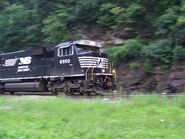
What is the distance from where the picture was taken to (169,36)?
2398 centimetres

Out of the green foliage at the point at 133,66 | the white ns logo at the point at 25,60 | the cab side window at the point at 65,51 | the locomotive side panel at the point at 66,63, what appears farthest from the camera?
the white ns logo at the point at 25,60

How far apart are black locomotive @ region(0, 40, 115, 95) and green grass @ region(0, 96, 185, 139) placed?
20.2ft

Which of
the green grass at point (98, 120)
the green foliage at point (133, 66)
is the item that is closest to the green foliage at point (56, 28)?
the green foliage at point (133, 66)

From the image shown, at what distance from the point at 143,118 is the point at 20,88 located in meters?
15.5

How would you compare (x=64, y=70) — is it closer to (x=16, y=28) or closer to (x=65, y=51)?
(x=65, y=51)

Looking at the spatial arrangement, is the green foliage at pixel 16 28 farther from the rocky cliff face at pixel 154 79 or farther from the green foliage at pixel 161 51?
the green foliage at pixel 161 51

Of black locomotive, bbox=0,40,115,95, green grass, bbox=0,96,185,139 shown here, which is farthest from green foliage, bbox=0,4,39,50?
green grass, bbox=0,96,185,139

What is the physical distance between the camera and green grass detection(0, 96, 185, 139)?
897 cm

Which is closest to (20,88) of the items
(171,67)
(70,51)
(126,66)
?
(70,51)

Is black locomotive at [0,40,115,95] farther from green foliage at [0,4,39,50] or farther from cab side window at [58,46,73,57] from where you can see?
green foliage at [0,4,39,50]

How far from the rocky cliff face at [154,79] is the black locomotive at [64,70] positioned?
167cm

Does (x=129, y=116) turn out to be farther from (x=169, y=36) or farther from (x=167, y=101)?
(x=169, y=36)

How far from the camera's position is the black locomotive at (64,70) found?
21.6 metres

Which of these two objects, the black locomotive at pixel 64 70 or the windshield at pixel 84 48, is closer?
the black locomotive at pixel 64 70
